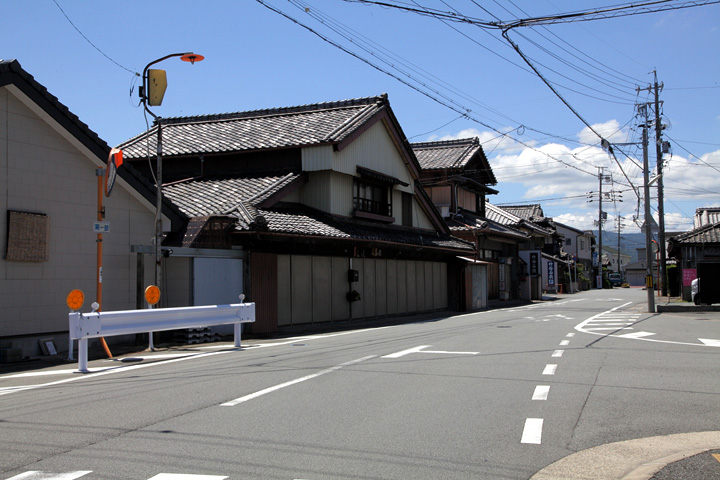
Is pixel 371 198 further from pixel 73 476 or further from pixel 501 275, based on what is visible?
pixel 73 476

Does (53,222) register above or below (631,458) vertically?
above

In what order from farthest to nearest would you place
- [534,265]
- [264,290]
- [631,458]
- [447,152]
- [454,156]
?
[534,265], [447,152], [454,156], [264,290], [631,458]

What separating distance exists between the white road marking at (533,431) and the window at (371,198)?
55.8 ft

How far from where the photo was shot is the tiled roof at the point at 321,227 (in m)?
16.4

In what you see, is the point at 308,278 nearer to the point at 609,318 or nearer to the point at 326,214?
the point at 326,214

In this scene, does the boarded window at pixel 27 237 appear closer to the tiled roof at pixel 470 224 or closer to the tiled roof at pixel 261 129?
the tiled roof at pixel 261 129

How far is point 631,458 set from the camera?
529 cm

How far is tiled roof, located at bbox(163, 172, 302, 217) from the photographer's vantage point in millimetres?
17609

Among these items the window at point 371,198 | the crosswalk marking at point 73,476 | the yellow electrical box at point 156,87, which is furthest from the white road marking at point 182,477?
the window at point 371,198

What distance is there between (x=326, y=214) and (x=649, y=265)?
1509cm

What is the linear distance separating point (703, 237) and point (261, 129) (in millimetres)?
21235

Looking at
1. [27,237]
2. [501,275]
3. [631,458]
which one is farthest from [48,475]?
[501,275]

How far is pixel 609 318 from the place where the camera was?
2227 centimetres

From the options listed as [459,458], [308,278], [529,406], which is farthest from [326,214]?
[459,458]
